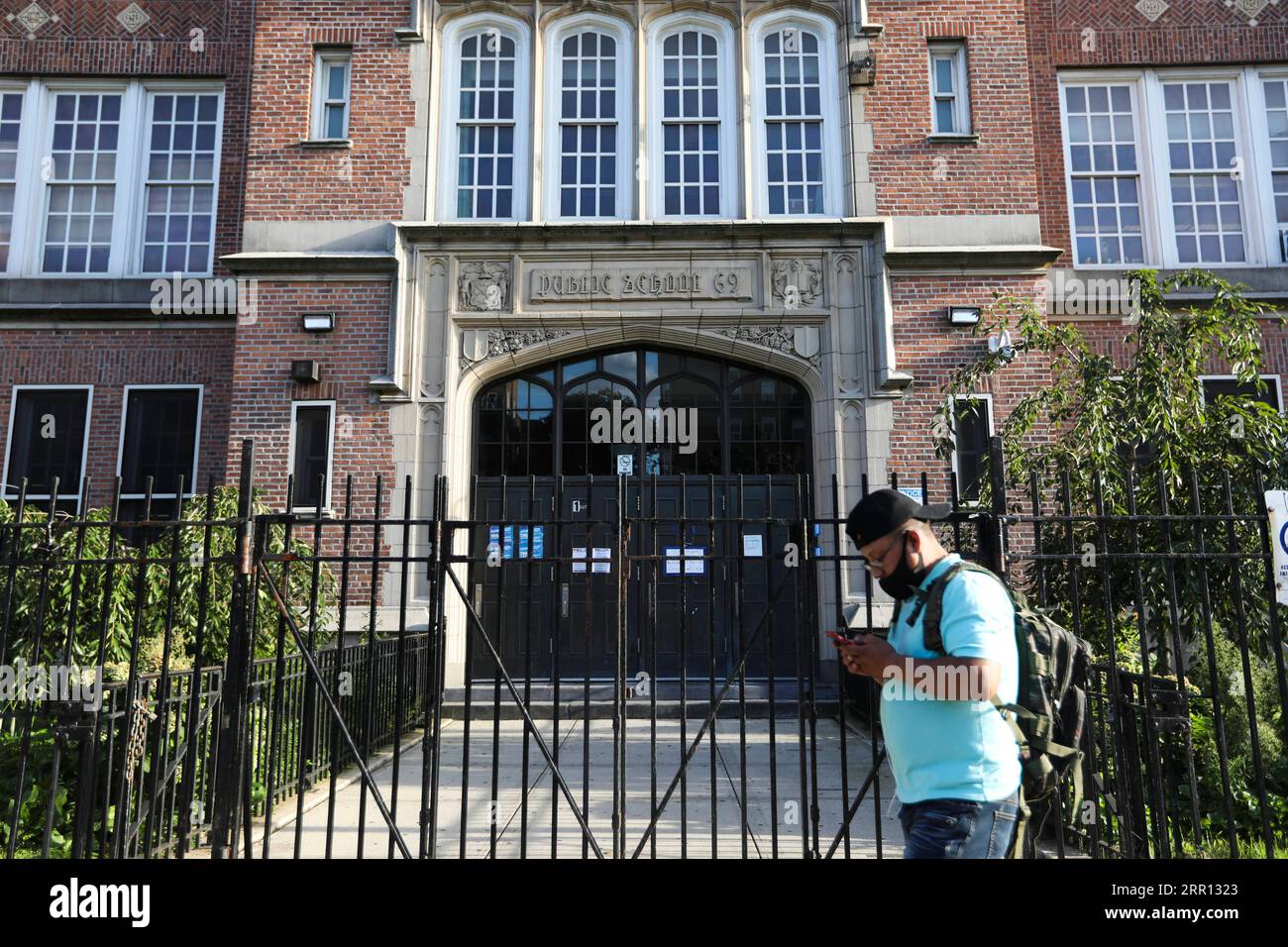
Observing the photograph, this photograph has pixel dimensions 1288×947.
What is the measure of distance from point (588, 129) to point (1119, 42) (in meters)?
8.54

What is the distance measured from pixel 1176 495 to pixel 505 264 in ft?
28.6

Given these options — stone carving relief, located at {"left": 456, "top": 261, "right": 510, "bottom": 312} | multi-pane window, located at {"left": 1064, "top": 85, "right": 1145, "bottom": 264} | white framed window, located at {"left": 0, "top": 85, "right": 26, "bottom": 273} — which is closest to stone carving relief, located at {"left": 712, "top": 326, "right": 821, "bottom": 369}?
stone carving relief, located at {"left": 456, "top": 261, "right": 510, "bottom": 312}

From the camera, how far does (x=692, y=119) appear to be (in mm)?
12758

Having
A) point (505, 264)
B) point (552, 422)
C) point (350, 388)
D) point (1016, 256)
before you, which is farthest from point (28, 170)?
point (1016, 256)

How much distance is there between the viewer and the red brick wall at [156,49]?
543 inches

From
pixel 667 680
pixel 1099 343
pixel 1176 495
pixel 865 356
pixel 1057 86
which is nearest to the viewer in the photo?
pixel 1176 495

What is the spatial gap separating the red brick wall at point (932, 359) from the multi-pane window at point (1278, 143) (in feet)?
15.8

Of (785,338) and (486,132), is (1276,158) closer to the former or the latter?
(785,338)

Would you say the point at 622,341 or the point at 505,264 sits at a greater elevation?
the point at 505,264

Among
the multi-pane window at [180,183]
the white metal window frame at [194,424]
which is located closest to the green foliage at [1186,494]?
the white metal window frame at [194,424]

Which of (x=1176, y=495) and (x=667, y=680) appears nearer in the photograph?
(x=1176, y=495)

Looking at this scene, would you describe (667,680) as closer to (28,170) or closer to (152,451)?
(152,451)

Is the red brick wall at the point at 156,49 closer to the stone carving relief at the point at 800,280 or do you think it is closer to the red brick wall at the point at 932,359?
the stone carving relief at the point at 800,280
